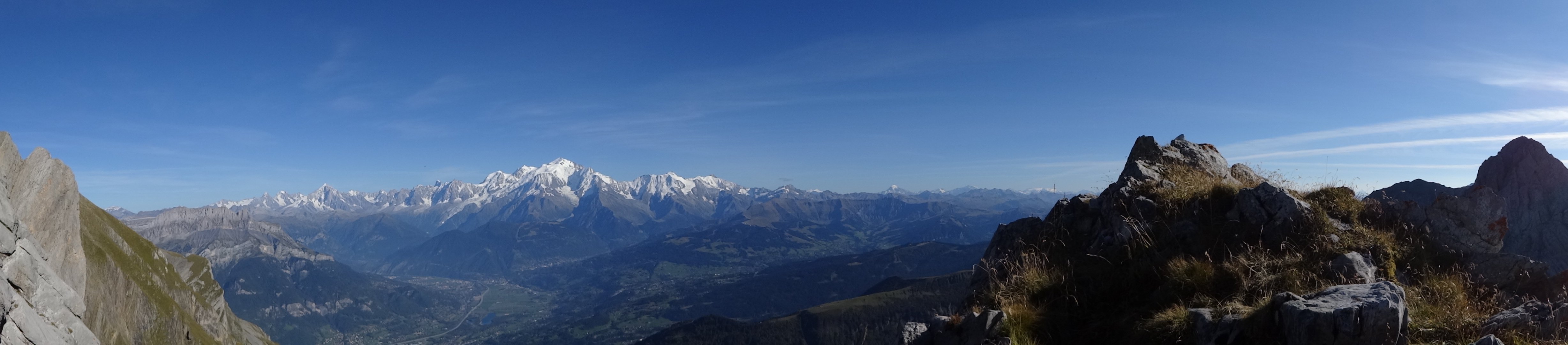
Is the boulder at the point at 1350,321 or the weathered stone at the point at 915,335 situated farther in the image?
the weathered stone at the point at 915,335

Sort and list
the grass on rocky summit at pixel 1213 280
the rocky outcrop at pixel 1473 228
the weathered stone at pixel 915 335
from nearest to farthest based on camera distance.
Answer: the grass on rocky summit at pixel 1213 280
the rocky outcrop at pixel 1473 228
the weathered stone at pixel 915 335

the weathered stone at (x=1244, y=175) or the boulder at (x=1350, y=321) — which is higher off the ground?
the weathered stone at (x=1244, y=175)

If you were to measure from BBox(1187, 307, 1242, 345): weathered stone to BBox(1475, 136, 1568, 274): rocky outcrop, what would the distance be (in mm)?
27997

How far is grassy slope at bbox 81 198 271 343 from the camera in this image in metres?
102

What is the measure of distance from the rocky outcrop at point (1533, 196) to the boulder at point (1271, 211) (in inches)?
918

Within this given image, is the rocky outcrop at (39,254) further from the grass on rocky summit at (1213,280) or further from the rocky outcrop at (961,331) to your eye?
the grass on rocky summit at (1213,280)

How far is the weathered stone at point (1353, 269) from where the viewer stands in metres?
9.33

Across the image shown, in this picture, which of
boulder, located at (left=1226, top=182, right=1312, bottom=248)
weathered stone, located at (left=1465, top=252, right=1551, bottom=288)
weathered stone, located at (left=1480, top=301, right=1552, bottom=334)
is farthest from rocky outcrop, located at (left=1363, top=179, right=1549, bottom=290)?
weathered stone, located at (left=1480, top=301, right=1552, bottom=334)

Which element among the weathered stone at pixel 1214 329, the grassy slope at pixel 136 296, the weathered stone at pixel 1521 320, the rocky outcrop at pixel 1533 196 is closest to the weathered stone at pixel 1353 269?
the weathered stone at pixel 1521 320

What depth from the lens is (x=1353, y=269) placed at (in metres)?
9.47

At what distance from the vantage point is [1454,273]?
395 inches

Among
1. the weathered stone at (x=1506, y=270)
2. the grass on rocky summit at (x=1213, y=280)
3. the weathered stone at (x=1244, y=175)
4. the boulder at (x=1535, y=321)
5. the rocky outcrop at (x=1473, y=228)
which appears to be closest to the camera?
the boulder at (x=1535, y=321)

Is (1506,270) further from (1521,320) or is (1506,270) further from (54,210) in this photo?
(54,210)

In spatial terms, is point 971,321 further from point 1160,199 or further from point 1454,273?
point 1454,273
